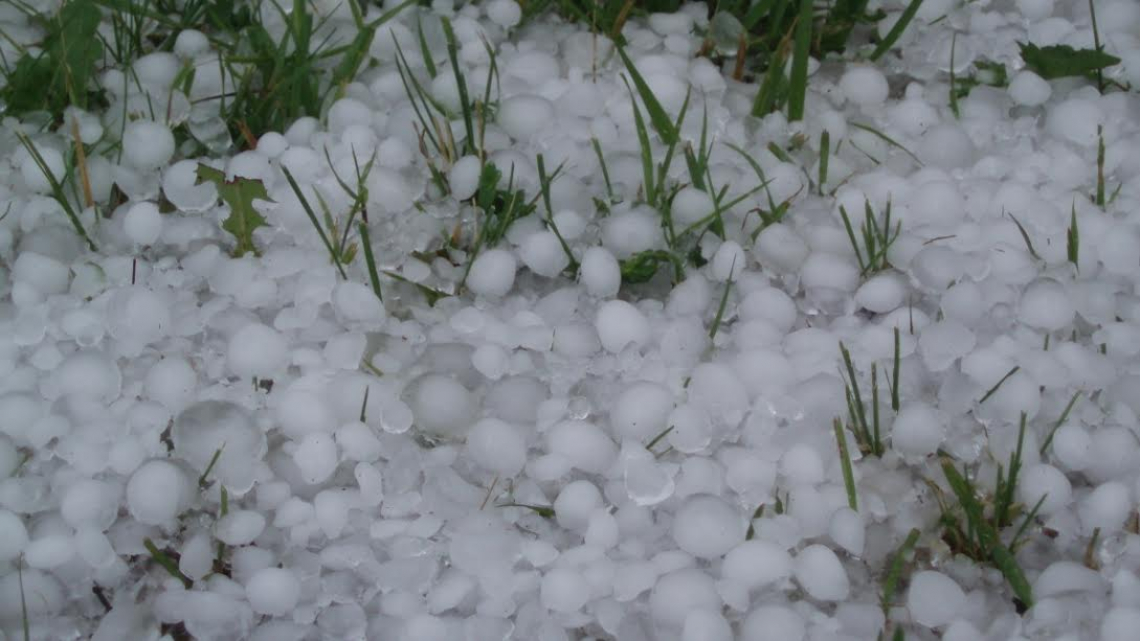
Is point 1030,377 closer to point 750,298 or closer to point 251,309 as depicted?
point 750,298

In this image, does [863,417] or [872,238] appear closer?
[863,417]

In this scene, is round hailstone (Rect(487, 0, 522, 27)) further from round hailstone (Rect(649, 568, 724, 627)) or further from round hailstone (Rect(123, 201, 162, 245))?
round hailstone (Rect(649, 568, 724, 627))

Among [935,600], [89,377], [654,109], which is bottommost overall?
[935,600]

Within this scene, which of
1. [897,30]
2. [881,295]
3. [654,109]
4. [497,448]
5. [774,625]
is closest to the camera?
[774,625]

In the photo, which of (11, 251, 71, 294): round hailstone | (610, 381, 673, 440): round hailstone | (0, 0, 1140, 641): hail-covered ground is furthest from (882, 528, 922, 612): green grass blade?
(11, 251, 71, 294): round hailstone

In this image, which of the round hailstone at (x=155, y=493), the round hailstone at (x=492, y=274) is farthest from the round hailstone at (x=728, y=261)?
the round hailstone at (x=155, y=493)

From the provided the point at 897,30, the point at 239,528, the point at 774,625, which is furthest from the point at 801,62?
the point at 239,528

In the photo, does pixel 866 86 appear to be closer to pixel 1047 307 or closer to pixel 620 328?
pixel 1047 307
